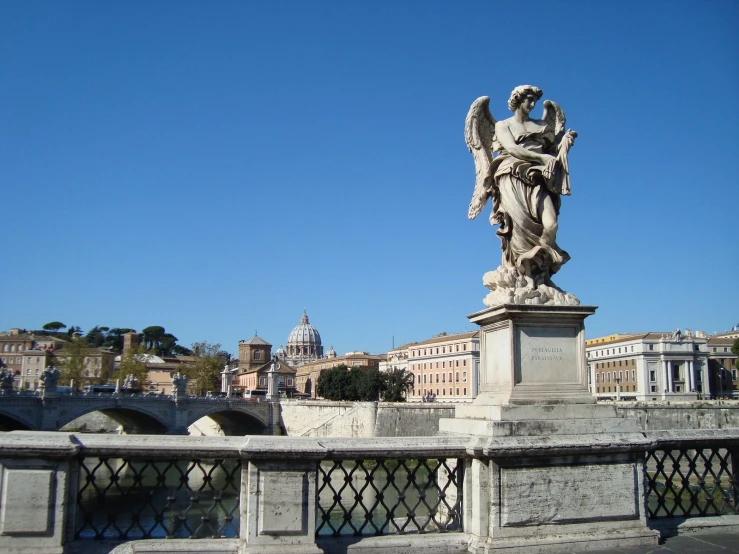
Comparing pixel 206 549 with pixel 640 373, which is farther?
pixel 640 373

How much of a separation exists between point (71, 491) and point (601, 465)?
13.7 feet

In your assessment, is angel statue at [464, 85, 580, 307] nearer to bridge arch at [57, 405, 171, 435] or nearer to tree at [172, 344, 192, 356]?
bridge arch at [57, 405, 171, 435]

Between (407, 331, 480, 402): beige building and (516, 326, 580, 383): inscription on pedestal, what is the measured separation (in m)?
79.0

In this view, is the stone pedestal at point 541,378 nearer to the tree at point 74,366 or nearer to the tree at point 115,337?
the tree at point 74,366

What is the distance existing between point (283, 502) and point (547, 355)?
103 inches

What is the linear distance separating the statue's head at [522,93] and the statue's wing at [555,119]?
0.67 ft

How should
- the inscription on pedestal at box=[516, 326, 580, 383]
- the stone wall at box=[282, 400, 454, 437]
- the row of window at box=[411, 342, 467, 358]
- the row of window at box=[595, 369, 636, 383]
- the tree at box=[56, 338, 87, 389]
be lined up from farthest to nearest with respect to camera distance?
1. the row of window at box=[411, 342, 467, 358]
2. the row of window at box=[595, 369, 636, 383]
3. the tree at box=[56, 338, 87, 389]
4. the stone wall at box=[282, 400, 454, 437]
5. the inscription on pedestal at box=[516, 326, 580, 383]

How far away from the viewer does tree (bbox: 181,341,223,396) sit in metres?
89.6

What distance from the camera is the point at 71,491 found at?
488cm

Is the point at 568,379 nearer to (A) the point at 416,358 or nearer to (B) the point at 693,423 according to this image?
(B) the point at 693,423

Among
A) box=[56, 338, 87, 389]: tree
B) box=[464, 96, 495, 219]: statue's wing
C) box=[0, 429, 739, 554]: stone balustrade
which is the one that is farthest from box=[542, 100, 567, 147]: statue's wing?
box=[56, 338, 87, 389]: tree

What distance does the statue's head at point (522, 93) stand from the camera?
6.52 meters

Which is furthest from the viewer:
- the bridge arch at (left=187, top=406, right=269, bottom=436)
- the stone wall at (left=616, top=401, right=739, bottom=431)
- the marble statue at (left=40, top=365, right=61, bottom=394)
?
the bridge arch at (left=187, top=406, right=269, bottom=436)

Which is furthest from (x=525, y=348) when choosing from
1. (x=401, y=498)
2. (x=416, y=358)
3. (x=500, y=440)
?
(x=416, y=358)
